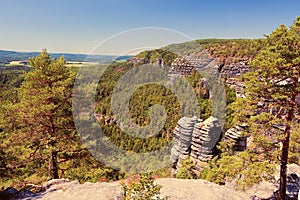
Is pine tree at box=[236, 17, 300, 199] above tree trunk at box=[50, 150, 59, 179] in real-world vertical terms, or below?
above

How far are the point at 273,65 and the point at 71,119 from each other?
982 centimetres

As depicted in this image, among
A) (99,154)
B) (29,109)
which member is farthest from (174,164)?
(29,109)

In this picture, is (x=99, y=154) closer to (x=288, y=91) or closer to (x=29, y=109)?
(x=29, y=109)

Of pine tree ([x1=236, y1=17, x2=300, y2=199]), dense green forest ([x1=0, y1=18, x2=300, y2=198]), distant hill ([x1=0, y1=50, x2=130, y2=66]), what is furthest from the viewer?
distant hill ([x1=0, y1=50, x2=130, y2=66])

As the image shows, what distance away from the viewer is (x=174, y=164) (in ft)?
80.1

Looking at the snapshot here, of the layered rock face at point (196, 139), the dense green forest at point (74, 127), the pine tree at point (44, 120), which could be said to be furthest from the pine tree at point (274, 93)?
the layered rock face at point (196, 139)

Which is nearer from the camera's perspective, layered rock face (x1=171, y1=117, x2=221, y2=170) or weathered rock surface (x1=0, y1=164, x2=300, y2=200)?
weathered rock surface (x1=0, y1=164, x2=300, y2=200)

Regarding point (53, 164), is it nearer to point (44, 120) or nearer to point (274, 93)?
point (44, 120)

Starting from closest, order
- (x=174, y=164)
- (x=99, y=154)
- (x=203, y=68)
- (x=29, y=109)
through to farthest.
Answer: (x=29, y=109) → (x=99, y=154) → (x=174, y=164) → (x=203, y=68)

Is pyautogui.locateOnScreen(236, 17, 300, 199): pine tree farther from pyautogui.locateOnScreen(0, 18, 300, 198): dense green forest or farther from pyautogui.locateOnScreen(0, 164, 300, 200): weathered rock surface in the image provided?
pyautogui.locateOnScreen(0, 164, 300, 200): weathered rock surface

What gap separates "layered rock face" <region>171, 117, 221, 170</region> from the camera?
2062cm

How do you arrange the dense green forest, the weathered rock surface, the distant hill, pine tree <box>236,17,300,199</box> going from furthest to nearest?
the distant hill < the weathered rock surface < the dense green forest < pine tree <box>236,17,300,199</box>

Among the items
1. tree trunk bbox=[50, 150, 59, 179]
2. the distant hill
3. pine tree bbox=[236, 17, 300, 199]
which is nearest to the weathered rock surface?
pine tree bbox=[236, 17, 300, 199]

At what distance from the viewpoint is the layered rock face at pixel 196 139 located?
20.6 m
